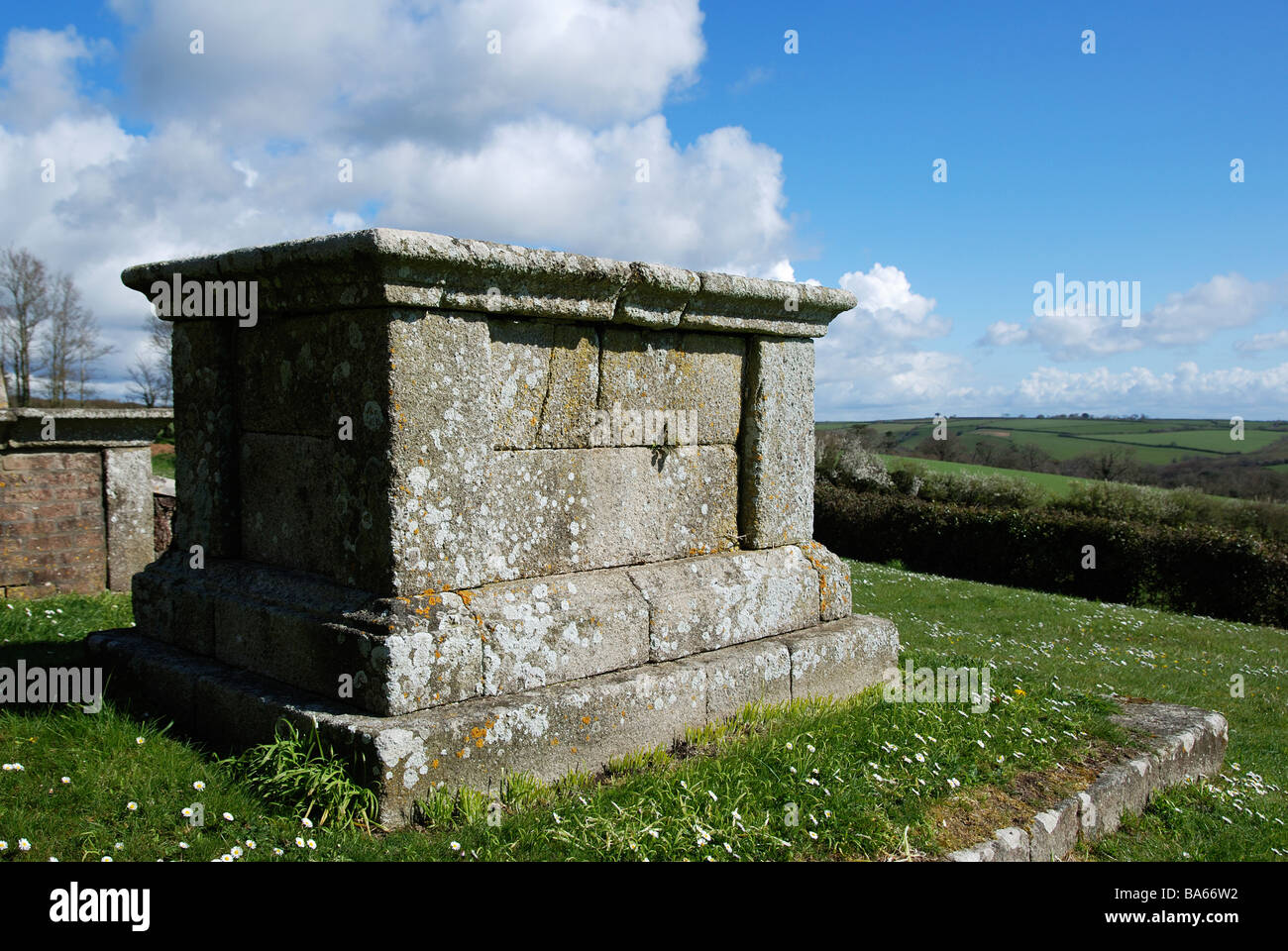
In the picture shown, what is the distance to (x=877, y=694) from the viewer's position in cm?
519

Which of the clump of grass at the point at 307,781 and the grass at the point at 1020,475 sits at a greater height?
the grass at the point at 1020,475

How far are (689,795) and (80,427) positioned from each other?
711 centimetres

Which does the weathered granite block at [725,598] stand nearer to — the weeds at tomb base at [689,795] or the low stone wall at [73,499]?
the weeds at tomb base at [689,795]

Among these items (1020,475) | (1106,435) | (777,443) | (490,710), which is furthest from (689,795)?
(1106,435)

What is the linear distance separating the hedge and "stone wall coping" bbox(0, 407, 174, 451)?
52.3 ft

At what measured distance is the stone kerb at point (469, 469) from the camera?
11.5 ft

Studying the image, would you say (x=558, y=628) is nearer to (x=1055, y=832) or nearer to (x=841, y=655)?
(x=841, y=655)

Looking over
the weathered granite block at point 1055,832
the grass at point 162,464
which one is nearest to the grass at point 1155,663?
the weathered granite block at point 1055,832

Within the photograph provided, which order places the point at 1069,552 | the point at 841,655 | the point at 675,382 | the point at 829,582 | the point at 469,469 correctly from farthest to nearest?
the point at 1069,552 → the point at 829,582 → the point at 841,655 → the point at 675,382 → the point at 469,469

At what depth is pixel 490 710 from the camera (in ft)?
11.6
